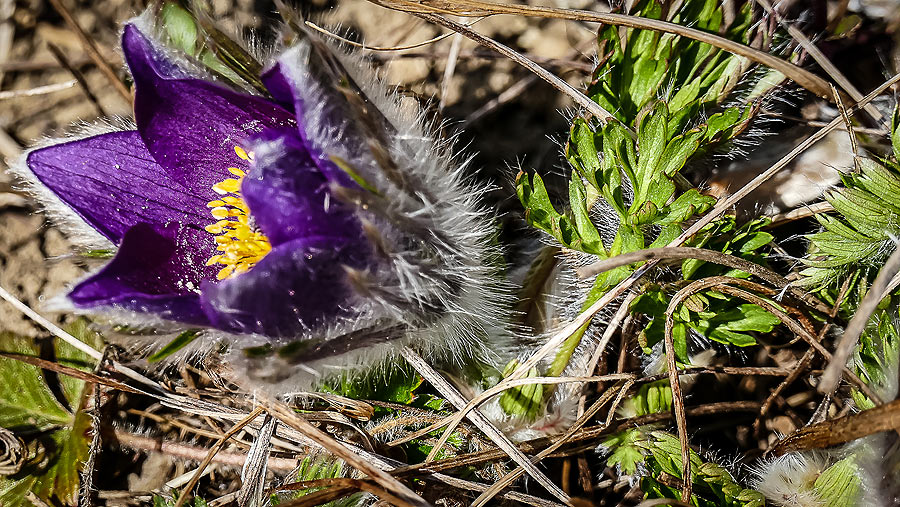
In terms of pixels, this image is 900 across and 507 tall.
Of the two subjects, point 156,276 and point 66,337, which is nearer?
point 156,276

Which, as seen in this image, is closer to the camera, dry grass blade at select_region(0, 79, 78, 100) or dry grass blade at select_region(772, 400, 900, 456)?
dry grass blade at select_region(772, 400, 900, 456)

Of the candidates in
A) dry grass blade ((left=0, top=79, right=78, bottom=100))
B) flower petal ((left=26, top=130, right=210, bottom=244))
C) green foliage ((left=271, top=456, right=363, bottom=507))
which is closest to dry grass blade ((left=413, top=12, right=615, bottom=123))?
flower petal ((left=26, top=130, right=210, bottom=244))

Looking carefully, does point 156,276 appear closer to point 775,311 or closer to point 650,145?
point 650,145

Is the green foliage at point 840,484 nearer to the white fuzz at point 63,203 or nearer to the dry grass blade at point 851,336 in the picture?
the dry grass blade at point 851,336

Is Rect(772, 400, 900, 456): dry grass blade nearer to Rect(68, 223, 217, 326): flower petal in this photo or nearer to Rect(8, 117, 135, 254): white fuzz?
Rect(68, 223, 217, 326): flower petal

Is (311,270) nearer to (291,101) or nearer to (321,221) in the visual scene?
(321,221)

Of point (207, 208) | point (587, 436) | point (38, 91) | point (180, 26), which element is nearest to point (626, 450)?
point (587, 436)

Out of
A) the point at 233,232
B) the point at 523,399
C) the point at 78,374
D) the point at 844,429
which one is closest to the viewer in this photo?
the point at 844,429
